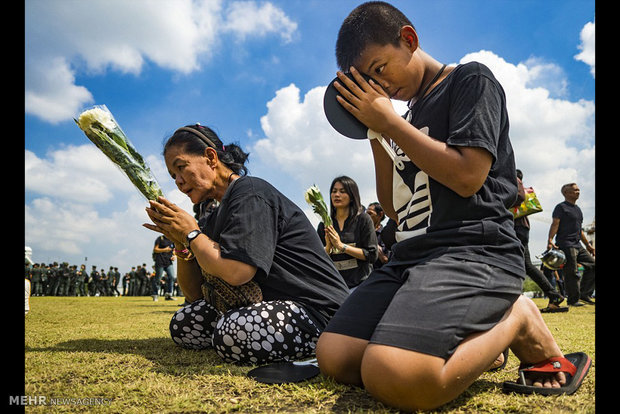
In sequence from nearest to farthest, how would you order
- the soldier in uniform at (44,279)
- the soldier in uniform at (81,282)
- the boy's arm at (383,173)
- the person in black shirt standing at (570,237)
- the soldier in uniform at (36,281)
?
1. the boy's arm at (383,173)
2. the person in black shirt standing at (570,237)
3. the soldier in uniform at (36,281)
4. the soldier in uniform at (44,279)
5. the soldier in uniform at (81,282)

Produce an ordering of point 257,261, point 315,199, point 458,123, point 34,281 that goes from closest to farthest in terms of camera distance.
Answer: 1. point 458,123
2. point 257,261
3. point 315,199
4. point 34,281

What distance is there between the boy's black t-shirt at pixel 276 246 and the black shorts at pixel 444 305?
2.97 ft

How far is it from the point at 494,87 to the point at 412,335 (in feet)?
4.16

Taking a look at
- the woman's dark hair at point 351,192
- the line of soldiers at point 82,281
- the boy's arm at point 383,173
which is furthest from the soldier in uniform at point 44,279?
the boy's arm at point 383,173

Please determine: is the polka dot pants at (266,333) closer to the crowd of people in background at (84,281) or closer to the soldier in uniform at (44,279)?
the crowd of people in background at (84,281)

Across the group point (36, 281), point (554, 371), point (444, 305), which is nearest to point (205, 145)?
point (444, 305)

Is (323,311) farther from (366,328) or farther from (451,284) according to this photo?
(451,284)

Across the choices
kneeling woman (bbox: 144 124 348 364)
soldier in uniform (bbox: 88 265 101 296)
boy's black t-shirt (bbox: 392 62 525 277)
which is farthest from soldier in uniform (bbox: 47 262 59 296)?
Result: boy's black t-shirt (bbox: 392 62 525 277)

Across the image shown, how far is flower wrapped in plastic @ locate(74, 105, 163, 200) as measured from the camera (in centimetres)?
301

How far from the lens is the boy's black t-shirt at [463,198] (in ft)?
6.27

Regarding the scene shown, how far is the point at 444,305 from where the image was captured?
1.70 m

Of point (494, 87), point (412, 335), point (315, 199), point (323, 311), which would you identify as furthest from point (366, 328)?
point (315, 199)

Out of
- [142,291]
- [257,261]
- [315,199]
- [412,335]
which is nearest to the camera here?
[412,335]

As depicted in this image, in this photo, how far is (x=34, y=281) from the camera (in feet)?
83.7
